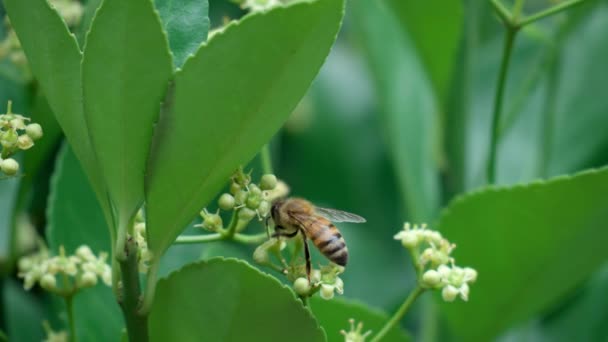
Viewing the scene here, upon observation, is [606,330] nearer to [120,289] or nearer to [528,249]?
[528,249]

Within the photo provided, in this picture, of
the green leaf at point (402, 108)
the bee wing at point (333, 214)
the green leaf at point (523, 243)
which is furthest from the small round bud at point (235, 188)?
the green leaf at point (402, 108)

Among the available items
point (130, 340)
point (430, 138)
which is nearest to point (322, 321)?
point (130, 340)

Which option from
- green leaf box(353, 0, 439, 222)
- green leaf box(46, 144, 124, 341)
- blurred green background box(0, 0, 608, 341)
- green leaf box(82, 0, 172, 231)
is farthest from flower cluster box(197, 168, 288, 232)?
green leaf box(353, 0, 439, 222)

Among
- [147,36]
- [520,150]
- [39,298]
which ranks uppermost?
[520,150]

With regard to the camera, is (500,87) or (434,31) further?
(434,31)

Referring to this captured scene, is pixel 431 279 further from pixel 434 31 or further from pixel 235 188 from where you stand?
pixel 434 31

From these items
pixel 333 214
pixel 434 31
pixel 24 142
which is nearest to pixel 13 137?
pixel 24 142

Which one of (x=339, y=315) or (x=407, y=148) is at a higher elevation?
(x=407, y=148)
